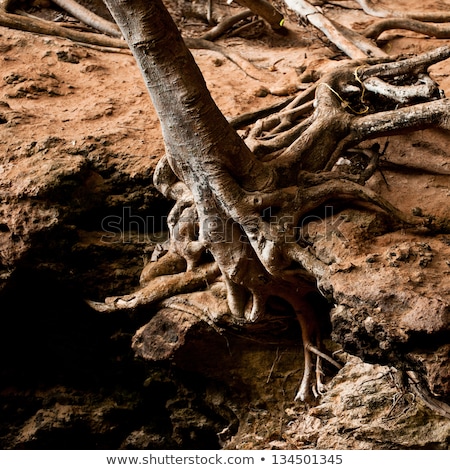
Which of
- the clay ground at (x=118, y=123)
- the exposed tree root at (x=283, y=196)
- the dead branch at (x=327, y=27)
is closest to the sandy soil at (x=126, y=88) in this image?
the clay ground at (x=118, y=123)

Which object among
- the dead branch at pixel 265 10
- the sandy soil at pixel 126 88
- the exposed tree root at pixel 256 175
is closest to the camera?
the exposed tree root at pixel 256 175

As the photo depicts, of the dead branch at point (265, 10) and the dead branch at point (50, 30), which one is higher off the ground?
the dead branch at point (265, 10)

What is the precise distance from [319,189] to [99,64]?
2.09 meters

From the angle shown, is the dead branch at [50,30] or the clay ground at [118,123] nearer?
the clay ground at [118,123]

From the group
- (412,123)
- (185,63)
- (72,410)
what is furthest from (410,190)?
(72,410)

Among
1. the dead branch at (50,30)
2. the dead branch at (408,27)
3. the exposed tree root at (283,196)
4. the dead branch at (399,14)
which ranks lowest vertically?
the exposed tree root at (283,196)

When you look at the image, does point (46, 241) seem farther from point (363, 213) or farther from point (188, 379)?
point (363, 213)

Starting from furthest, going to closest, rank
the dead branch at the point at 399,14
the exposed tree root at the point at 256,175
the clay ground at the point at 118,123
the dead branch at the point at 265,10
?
1. the dead branch at the point at 265,10
2. the dead branch at the point at 399,14
3. the clay ground at the point at 118,123
4. the exposed tree root at the point at 256,175

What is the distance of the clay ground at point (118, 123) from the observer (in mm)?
2541

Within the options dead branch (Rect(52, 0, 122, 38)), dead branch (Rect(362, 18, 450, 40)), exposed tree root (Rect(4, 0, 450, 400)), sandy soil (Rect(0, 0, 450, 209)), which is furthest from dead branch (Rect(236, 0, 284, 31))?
exposed tree root (Rect(4, 0, 450, 400))

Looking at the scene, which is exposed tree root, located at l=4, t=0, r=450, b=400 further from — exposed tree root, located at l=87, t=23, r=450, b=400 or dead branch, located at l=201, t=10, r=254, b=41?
dead branch, located at l=201, t=10, r=254, b=41

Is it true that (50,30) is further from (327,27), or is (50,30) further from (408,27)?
(408,27)

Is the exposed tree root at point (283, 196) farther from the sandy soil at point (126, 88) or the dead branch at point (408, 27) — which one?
the dead branch at point (408, 27)

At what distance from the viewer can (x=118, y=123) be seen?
9.98 feet
